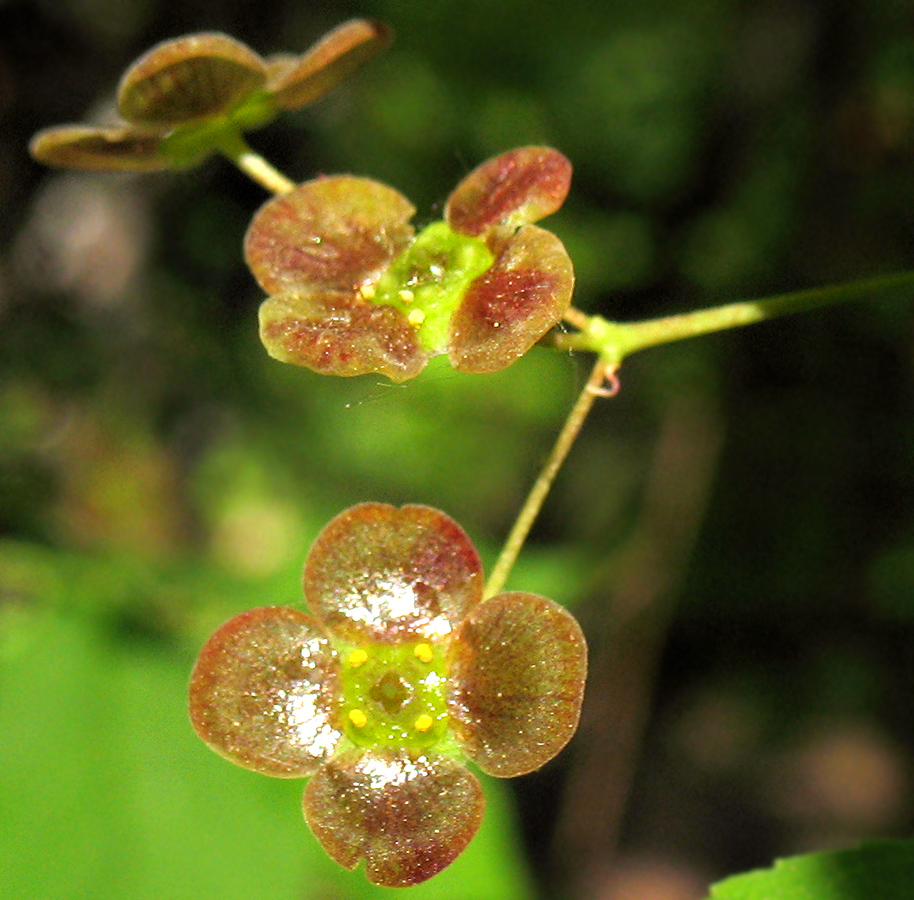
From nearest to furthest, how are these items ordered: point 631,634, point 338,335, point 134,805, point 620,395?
point 338,335 → point 134,805 → point 631,634 → point 620,395

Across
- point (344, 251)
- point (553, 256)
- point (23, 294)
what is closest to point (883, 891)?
point (553, 256)

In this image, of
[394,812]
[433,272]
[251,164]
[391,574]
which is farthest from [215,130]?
[394,812]

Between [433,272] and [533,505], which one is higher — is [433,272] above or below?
above

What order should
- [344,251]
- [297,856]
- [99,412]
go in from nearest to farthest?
[344,251], [297,856], [99,412]

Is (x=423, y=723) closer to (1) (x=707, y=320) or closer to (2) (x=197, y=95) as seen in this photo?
(1) (x=707, y=320)

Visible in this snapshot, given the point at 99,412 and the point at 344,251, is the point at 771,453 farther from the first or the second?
the point at 344,251
